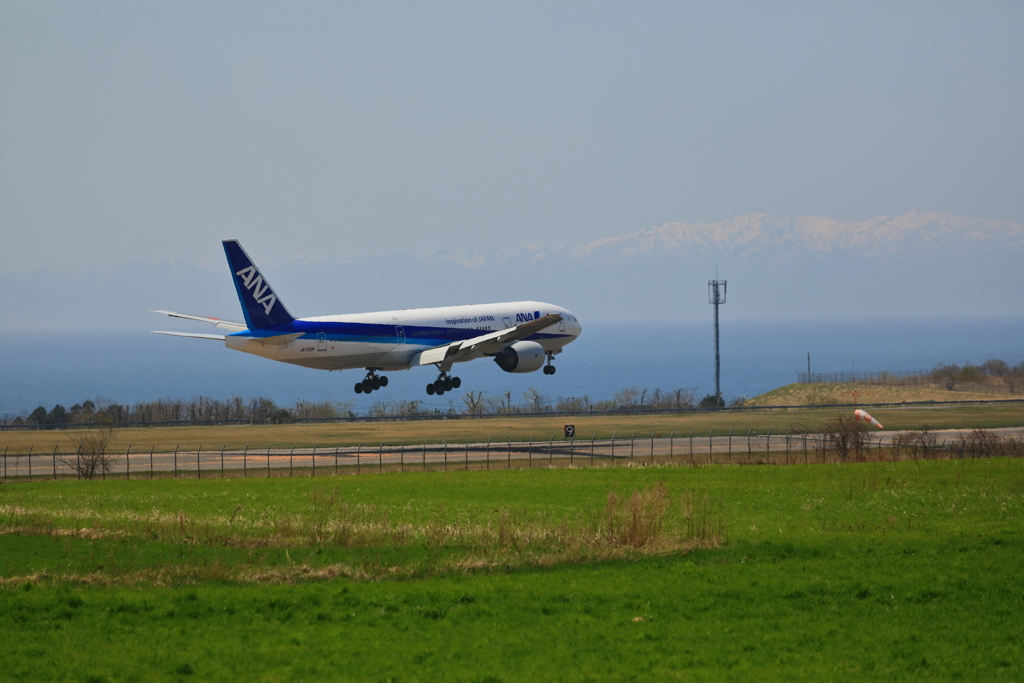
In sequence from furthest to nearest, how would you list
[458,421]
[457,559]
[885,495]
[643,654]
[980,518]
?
[458,421], [885,495], [980,518], [457,559], [643,654]

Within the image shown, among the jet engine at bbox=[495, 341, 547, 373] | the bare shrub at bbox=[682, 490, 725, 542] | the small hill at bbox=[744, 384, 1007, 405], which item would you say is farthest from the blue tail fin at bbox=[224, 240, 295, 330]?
the small hill at bbox=[744, 384, 1007, 405]

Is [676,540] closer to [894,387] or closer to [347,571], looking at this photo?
[347,571]

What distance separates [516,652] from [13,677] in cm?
710

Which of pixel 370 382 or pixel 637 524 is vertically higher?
pixel 370 382

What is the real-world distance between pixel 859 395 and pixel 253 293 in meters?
76.5

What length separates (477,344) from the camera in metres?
63.5

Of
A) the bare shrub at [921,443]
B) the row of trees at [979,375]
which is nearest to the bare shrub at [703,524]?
the bare shrub at [921,443]

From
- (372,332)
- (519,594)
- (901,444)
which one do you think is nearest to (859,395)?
(901,444)

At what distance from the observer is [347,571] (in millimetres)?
20609

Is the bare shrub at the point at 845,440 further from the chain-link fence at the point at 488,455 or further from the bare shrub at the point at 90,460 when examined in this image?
the bare shrub at the point at 90,460

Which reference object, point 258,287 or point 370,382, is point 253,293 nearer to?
point 258,287

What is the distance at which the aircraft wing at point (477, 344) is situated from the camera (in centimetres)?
6288

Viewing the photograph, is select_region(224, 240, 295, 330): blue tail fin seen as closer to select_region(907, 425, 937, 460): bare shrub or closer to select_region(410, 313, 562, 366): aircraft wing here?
select_region(410, 313, 562, 366): aircraft wing

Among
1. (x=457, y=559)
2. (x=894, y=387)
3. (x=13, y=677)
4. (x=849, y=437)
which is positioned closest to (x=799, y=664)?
(x=457, y=559)
